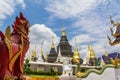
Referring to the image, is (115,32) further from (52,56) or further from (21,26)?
(52,56)

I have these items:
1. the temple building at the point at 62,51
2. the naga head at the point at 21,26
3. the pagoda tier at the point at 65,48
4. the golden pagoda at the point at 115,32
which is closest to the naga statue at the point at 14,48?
the naga head at the point at 21,26

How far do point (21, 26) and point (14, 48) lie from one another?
1525mm

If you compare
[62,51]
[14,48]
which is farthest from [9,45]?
[62,51]

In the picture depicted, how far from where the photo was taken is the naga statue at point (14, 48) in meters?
11.4

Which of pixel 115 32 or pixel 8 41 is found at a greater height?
pixel 115 32

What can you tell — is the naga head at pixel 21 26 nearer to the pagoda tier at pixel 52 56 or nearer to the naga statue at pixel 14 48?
the naga statue at pixel 14 48

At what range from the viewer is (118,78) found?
16328 millimetres

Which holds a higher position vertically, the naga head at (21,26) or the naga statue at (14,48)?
the naga head at (21,26)

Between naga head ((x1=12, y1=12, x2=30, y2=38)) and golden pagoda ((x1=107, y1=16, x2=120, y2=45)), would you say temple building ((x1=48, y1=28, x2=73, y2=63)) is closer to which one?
golden pagoda ((x1=107, y1=16, x2=120, y2=45))

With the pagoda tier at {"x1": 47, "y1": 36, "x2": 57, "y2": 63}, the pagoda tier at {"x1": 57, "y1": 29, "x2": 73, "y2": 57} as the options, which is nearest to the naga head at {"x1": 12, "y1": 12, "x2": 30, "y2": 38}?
the pagoda tier at {"x1": 57, "y1": 29, "x2": 73, "y2": 57}

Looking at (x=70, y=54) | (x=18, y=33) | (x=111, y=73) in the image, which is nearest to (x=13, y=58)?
(x=18, y=33)

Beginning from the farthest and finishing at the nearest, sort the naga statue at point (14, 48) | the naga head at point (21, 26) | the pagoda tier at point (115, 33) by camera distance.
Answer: the pagoda tier at point (115, 33) < the naga head at point (21, 26) < the naga statue at point (14, 48)

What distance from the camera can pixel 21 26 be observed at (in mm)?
12898

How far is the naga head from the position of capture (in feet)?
41.7
